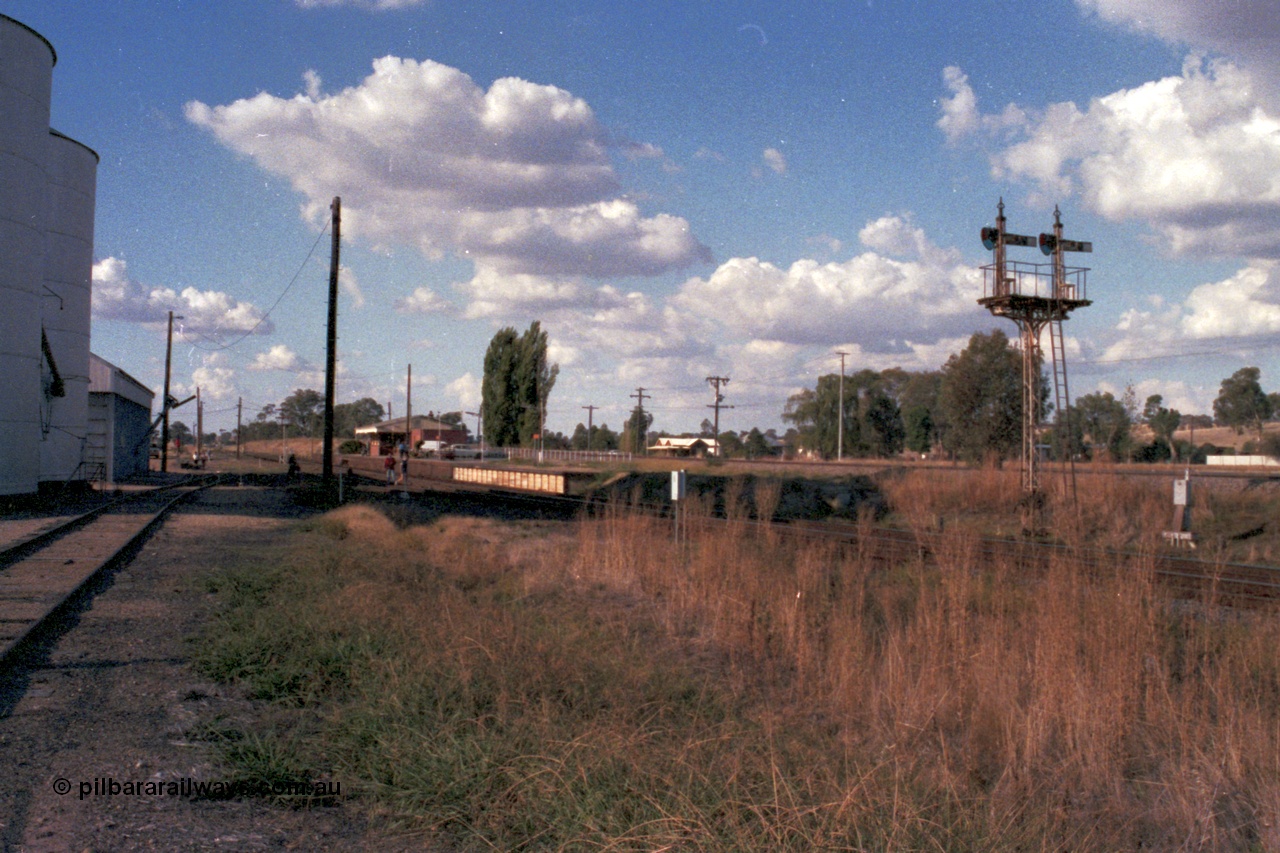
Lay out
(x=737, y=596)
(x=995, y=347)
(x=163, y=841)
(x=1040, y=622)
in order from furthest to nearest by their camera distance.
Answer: (x=995, y=347), (x=737, y=596), (x=1040, y=622), (x=163, y=841)

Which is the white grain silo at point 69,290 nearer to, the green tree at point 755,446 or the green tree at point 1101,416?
the green tree at point 1101,416

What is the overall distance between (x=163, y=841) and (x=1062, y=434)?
68.7 feet

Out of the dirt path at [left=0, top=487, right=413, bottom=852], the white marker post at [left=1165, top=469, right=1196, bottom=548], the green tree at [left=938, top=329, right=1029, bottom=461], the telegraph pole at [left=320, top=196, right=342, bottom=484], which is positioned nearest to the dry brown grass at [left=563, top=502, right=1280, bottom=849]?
the dirt path at [left=0, top=487, right=413, bottom=852]

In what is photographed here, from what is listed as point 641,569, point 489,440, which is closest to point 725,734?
point 641,569

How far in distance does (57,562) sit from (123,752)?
34.5 feet

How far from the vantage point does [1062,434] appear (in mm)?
21656

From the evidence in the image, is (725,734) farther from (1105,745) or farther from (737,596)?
(737,596)

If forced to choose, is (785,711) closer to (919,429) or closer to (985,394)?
(985,394)

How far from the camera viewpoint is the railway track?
31.7 feet

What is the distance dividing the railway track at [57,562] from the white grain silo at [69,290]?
12.4 metres

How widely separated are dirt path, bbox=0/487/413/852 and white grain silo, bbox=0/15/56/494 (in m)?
21.0

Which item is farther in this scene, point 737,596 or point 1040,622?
point 737,596

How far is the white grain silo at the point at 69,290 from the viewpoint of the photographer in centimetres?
3597

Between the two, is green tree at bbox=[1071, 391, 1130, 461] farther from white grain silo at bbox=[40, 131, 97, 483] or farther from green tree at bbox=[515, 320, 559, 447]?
white grain silo at bbox=[40, 131, 97, 483]
